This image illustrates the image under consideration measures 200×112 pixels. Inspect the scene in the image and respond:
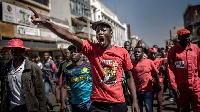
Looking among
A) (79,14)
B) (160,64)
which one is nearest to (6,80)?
(160,64)

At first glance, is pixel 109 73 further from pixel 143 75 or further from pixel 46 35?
pixel 46 35

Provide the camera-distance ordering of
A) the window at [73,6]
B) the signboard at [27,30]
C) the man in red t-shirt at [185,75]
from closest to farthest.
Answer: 1. the man in red t-shirt at [185,75]
2. the signboard at [27,30]
3. the window at [73,6]

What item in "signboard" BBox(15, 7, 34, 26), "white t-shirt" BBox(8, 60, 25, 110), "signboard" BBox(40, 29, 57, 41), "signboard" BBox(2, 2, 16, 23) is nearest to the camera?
"white t-shirt" BBox(8, 60, 25, 110)

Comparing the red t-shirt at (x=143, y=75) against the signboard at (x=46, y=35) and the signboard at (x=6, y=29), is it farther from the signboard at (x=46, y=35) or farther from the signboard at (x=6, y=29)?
the signboard at (x=46, y=35)

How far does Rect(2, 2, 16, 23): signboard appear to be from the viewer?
16.2 meters

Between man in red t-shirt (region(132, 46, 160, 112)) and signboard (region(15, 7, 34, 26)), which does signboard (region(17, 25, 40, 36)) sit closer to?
signboard (region(15, 7, 34, 26))

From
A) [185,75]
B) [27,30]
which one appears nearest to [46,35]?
[27,30]

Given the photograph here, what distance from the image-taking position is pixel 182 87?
3680mm

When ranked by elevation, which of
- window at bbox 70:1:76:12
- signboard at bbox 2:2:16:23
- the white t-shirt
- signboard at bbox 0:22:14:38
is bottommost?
the white t-shirt

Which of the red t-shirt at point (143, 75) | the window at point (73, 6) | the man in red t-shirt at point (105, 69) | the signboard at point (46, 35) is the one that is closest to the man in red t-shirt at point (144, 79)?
the red t-shirt at point (143, 75)

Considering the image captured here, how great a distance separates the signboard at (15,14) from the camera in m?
16.3

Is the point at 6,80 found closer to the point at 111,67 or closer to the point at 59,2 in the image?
the point at 111,67

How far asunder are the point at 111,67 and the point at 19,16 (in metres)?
18.0

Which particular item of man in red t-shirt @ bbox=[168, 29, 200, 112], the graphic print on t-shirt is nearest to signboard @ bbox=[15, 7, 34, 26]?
man in red t-shirt @ bbox=[168, 29, 200, 112]
